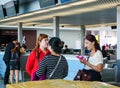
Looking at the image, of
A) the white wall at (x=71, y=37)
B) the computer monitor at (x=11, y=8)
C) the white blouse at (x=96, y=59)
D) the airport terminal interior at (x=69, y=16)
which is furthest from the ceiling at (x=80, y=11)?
the white wall at (x=71, y=37)

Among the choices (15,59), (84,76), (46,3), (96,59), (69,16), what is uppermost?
(46,3)

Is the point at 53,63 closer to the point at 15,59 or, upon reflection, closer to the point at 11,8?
the point at 15,59

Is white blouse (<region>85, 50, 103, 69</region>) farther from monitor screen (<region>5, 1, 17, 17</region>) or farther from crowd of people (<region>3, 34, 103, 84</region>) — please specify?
monitor screen (<region>5, 1, 17, 17</region>)

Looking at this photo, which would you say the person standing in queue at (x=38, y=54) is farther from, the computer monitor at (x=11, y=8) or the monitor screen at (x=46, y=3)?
the computer monitor at (x=11, y=8)

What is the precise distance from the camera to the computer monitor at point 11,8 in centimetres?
1520

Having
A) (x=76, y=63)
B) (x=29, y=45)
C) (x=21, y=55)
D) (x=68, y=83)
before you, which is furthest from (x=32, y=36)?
(x=68, y=83)

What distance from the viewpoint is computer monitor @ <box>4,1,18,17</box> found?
15199 mm

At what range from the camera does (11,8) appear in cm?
1553

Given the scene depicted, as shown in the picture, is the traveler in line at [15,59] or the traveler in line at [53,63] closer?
the traveler in line at [53,63]

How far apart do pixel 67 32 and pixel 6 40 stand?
25.3ft

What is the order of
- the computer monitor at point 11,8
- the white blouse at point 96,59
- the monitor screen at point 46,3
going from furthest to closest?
the computer monitor at point 11,8
the monitor screen at point 46,3
the white blouse at point 96,59

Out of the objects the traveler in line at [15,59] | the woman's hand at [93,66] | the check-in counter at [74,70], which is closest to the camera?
the woman's hand at [93,66]

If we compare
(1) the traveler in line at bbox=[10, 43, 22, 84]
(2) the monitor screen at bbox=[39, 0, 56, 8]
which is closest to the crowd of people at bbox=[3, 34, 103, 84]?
(2) the monitor screen at bbox=[39, 0, 56, 8]

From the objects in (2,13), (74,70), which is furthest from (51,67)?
(2,13)
